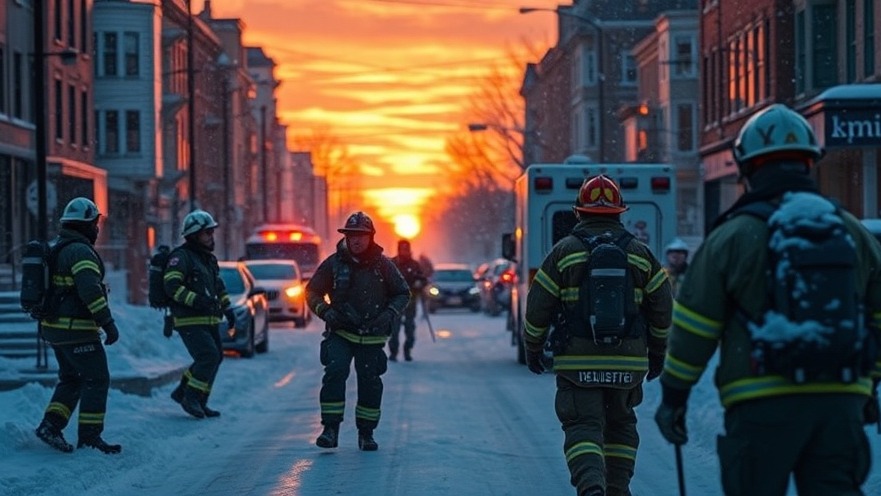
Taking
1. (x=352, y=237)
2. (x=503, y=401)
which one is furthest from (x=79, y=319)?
(x=503, y=401)

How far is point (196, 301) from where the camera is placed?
14.8 metres

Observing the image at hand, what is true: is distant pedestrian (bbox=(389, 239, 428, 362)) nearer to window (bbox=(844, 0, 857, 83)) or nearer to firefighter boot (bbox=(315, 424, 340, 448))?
firefighter boot (bbox=(315, 424, 340, 448))

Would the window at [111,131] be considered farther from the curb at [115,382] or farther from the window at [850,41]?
the curb at [115,382]

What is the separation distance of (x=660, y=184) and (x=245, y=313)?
7.12 metres

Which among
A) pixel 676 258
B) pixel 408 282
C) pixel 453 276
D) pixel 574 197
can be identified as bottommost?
pixel 453 276

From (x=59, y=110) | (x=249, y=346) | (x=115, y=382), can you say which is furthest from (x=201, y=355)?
(x=59, y=110)

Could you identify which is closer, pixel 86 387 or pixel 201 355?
pixel 86 387

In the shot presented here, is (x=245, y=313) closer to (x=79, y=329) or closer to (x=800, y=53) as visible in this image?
(x=79, y=329)

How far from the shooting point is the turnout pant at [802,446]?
17.5 ft

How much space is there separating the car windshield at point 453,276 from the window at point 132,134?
13379mm

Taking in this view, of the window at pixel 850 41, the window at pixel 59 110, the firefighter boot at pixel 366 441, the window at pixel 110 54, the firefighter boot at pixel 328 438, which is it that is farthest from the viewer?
the window at pixel 110 54

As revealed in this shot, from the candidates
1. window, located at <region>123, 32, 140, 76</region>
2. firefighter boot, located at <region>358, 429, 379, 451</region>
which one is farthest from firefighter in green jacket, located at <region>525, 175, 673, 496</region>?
window, located at <region>123, 32, 140, 76</region>

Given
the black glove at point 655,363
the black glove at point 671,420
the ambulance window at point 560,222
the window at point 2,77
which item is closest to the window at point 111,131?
the window at point 2,77

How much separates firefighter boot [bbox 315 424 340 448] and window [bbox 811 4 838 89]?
24764mm
